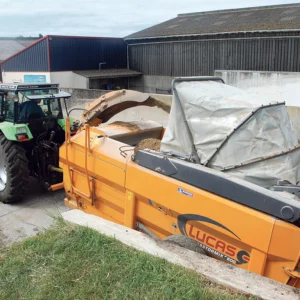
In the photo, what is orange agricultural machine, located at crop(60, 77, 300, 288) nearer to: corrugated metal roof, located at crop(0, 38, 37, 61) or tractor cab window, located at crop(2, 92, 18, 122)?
tractor cab window, located at crop(2, 92, 18, 122)

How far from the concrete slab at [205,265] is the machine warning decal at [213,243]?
0.80 ft

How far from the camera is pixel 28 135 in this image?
6.61m

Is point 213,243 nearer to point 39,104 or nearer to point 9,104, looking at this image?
point 39,104

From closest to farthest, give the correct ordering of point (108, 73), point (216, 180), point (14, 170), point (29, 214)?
point (216, 180) < point (29, 214) < point (14, 170) < point (108, 73)

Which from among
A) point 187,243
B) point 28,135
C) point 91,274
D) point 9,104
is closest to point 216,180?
point 187,243

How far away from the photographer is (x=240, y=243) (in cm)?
312

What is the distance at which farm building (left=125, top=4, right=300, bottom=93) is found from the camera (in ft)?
59.8

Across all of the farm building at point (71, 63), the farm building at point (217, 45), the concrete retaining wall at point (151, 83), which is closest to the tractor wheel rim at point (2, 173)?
the farm building at point (217, 45)

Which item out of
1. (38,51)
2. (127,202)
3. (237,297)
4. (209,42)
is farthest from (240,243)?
(38,51)

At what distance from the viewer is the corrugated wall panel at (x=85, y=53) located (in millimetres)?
21641

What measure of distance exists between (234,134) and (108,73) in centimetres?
2037

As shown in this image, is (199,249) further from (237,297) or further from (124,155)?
(124,155)

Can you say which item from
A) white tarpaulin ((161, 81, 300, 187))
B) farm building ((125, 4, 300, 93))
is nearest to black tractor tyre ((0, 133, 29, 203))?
white tarpaulin ((161, 81, 300, 187))

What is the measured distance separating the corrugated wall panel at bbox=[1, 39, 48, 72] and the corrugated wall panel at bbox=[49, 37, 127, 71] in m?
0.55
